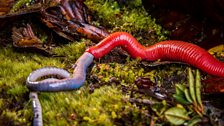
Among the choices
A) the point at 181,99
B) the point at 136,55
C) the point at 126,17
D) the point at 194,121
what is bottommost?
the point at 194,121

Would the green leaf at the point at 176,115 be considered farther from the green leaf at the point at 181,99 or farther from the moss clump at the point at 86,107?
the moss clump at the point at 86,107

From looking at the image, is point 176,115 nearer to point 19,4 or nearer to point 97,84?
point 97,84

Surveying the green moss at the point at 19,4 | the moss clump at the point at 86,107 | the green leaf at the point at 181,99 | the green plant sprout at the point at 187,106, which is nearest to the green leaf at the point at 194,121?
the green plant sprout at the point at 187,106

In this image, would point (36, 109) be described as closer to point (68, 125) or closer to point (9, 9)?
Result: point (68, 125)

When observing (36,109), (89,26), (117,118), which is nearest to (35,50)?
(89,26)

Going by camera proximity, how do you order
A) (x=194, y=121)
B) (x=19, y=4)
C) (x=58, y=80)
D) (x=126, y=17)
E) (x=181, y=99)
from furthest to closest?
(x=126, y=17) < (x=19, y=4) < (x=58, y=80) < (x=181, y=99) < (x=194, y=121)

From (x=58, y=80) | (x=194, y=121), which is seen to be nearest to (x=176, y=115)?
(x=194, y=121)
